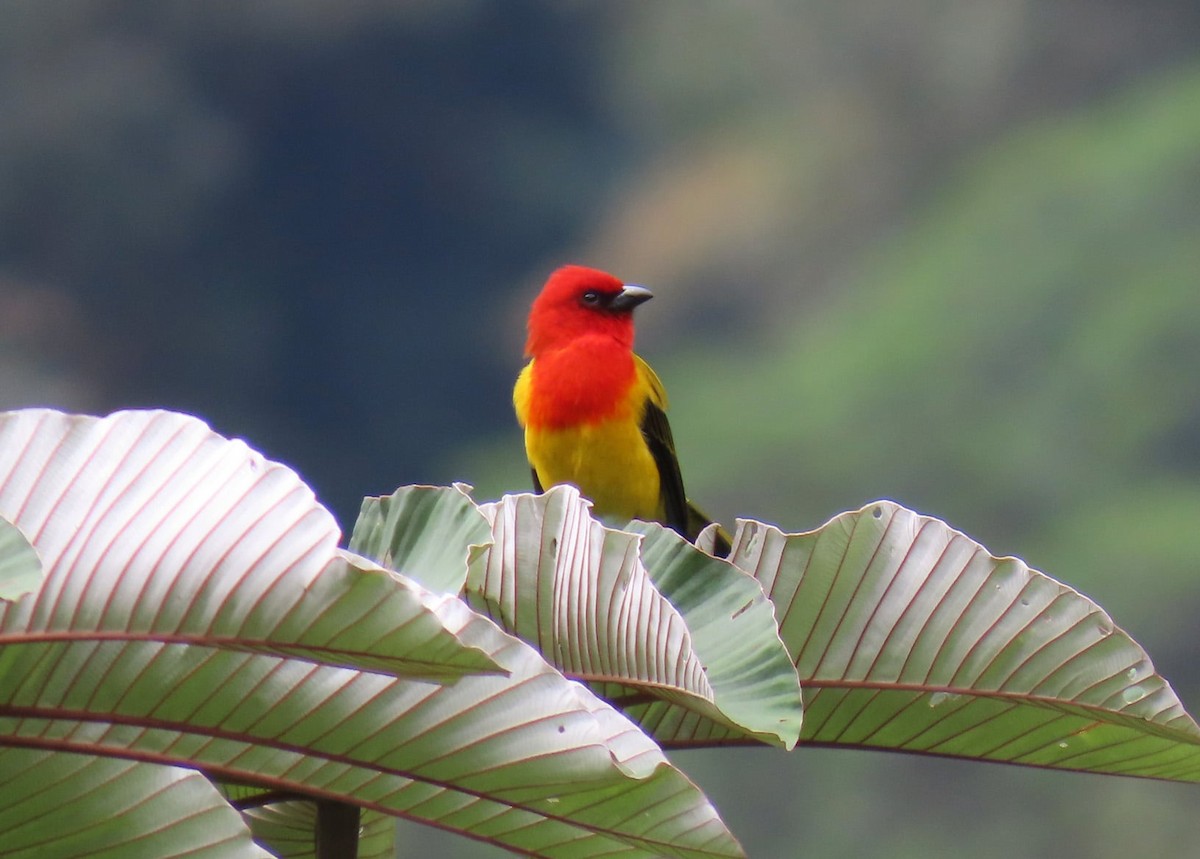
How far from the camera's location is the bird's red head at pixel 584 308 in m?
→ 2.38

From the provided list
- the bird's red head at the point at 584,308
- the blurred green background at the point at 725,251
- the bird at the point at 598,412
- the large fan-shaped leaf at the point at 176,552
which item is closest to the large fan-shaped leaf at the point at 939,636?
the large fan-shaped leaf at the point at 176,552

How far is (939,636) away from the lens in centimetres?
64

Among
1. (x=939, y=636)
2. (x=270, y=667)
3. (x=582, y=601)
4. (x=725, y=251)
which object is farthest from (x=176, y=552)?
(x=725, y=251)

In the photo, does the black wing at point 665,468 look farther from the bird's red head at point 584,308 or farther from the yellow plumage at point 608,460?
the bird's red head at point 584,308

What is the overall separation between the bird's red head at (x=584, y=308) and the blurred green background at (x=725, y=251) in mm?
4579

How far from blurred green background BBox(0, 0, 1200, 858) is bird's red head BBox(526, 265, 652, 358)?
4.58m

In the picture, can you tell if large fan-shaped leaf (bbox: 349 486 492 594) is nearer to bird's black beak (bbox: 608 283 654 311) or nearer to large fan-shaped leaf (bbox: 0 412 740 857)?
large fan-shaped leaf (bbox: 0 412 740 857)

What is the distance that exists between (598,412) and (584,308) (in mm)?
216

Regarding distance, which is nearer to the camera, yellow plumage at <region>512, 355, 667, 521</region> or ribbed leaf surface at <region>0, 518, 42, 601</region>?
ribbed leaf surface at <region>0, 518, 42, 601</region>

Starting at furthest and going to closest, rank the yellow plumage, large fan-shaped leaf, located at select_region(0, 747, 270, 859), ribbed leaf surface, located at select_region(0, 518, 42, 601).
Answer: the yellow plumage, large fan-shaped leaf, located at select_region(0, 747, 270, 859), ribbed leaf surface, located at select_region(0, 518, 42, 601)

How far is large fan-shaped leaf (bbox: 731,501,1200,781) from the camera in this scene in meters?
0.63

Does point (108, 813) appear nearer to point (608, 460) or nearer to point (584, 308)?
point (608, 460)

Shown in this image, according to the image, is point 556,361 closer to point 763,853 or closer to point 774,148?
point 763,853

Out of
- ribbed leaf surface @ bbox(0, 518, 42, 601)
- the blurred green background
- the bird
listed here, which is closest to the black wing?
the bird
